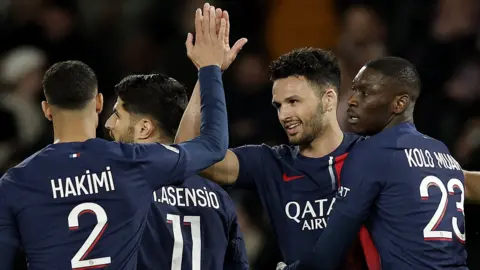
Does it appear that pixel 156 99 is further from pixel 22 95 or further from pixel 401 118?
pixel 22 95

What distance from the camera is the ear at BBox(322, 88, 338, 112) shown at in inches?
188

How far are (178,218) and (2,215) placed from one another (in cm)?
99

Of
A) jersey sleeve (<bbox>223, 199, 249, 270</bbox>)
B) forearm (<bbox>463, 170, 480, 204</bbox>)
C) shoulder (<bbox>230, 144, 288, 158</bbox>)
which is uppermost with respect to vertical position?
shoulder (<bbox>230, 144, 288, 158</bbox>)

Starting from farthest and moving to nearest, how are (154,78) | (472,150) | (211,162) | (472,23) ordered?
(472,23) → (472,150) → (154,78) → (211,162)

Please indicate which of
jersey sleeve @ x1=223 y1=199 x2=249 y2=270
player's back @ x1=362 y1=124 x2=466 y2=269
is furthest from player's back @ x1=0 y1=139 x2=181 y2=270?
player's back @ x1=362 y1=124 x2=466 y2=269

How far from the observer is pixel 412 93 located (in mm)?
4449

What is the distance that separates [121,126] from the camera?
15.5 feet

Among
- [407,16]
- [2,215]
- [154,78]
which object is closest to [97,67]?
[407,16]

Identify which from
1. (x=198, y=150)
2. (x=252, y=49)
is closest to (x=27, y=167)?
(x=198, y=150)

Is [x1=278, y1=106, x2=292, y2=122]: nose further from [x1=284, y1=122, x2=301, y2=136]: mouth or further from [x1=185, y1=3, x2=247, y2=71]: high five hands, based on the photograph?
[x1=185, y1=3, x2=247, y2=71]: high five hands

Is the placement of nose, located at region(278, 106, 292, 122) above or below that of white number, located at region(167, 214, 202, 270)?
above

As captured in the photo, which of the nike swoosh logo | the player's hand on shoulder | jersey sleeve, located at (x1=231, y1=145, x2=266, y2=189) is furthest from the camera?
jersey sleeve, located at (x1=231, y1=145, x2=266, y2=189)

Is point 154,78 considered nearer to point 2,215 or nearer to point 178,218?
point 178,218

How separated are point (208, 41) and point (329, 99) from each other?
86cm
